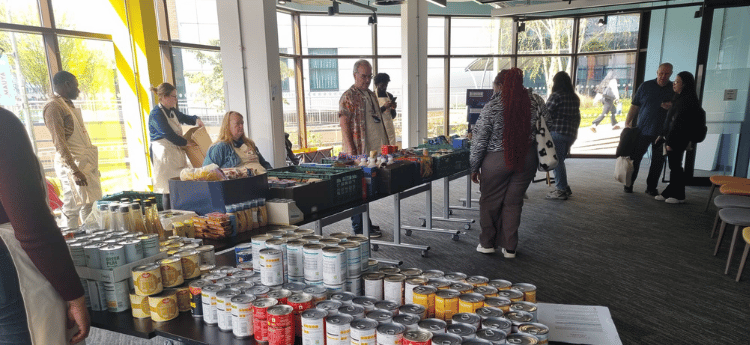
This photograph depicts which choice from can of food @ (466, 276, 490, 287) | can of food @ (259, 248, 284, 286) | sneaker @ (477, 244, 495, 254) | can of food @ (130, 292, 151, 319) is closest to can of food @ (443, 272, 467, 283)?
can of food @ (466, 276, 490, 287)

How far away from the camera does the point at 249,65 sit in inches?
212

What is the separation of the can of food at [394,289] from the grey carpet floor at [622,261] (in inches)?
76.5

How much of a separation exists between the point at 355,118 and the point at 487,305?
3.19 metres

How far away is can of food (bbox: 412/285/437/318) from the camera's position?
1.33 meters

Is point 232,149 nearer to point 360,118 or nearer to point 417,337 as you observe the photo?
point 360,118

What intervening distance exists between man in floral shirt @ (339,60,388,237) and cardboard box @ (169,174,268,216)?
1.78 m

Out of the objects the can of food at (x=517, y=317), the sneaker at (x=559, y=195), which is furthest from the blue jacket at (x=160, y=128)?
the sneaker at (x=559, y=195)

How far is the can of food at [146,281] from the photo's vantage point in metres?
1.51

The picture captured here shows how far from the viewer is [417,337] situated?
110 centimetres

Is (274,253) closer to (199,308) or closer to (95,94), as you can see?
(199,308)

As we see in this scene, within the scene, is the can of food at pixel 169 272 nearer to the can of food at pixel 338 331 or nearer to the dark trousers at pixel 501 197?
the can of food at pixel 338 331

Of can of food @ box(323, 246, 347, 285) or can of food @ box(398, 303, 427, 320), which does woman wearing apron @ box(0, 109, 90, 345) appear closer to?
can of food @ box(323, 246, 347, 285)

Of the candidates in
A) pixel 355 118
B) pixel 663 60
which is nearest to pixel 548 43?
pixel 663 60

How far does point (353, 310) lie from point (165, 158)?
3.66m
